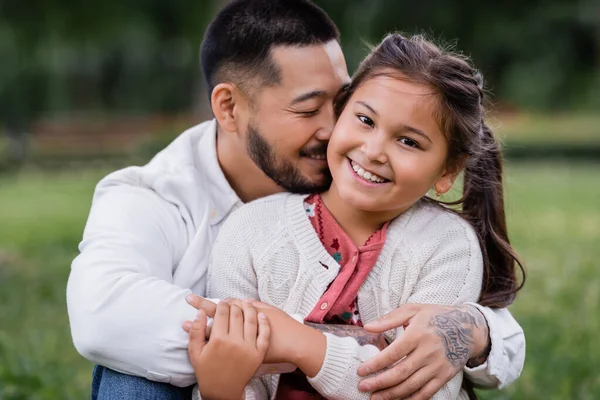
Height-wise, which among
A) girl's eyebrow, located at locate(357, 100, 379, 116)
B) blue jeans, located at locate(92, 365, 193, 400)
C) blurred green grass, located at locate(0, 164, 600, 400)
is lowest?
blurred green grass, located at locate(0, 164, 600, 400)

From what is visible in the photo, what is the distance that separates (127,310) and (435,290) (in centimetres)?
92

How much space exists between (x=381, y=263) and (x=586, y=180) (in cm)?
1130

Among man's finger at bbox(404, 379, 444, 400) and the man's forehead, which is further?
the man's forehead

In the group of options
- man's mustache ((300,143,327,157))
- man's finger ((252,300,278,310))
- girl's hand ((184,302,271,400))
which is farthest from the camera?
man's mustache ((300,143,327,157))

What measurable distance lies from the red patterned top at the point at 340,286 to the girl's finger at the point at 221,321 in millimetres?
301

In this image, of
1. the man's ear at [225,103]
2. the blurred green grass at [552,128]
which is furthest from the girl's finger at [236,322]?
the blurred green grass at [552,128]

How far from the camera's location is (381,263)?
8.71ft

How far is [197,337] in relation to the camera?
242 cm

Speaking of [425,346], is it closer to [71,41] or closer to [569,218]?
[569,218]

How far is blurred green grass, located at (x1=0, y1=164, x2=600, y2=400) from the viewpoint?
4074 mm

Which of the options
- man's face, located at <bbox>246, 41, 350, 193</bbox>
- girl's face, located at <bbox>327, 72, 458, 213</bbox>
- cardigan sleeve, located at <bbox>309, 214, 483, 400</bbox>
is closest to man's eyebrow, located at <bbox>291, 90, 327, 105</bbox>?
man's face, located at <bbox>246, 41, 350, 193</bbox>

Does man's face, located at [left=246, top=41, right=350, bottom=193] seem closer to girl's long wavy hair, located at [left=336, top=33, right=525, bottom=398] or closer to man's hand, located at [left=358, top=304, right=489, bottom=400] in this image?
girl's long wavy hair, located at [left=336, top=33, right=525, bottom=398]

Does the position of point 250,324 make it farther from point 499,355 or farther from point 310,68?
point 310,68

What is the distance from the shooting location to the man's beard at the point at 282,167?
9.83 ft
